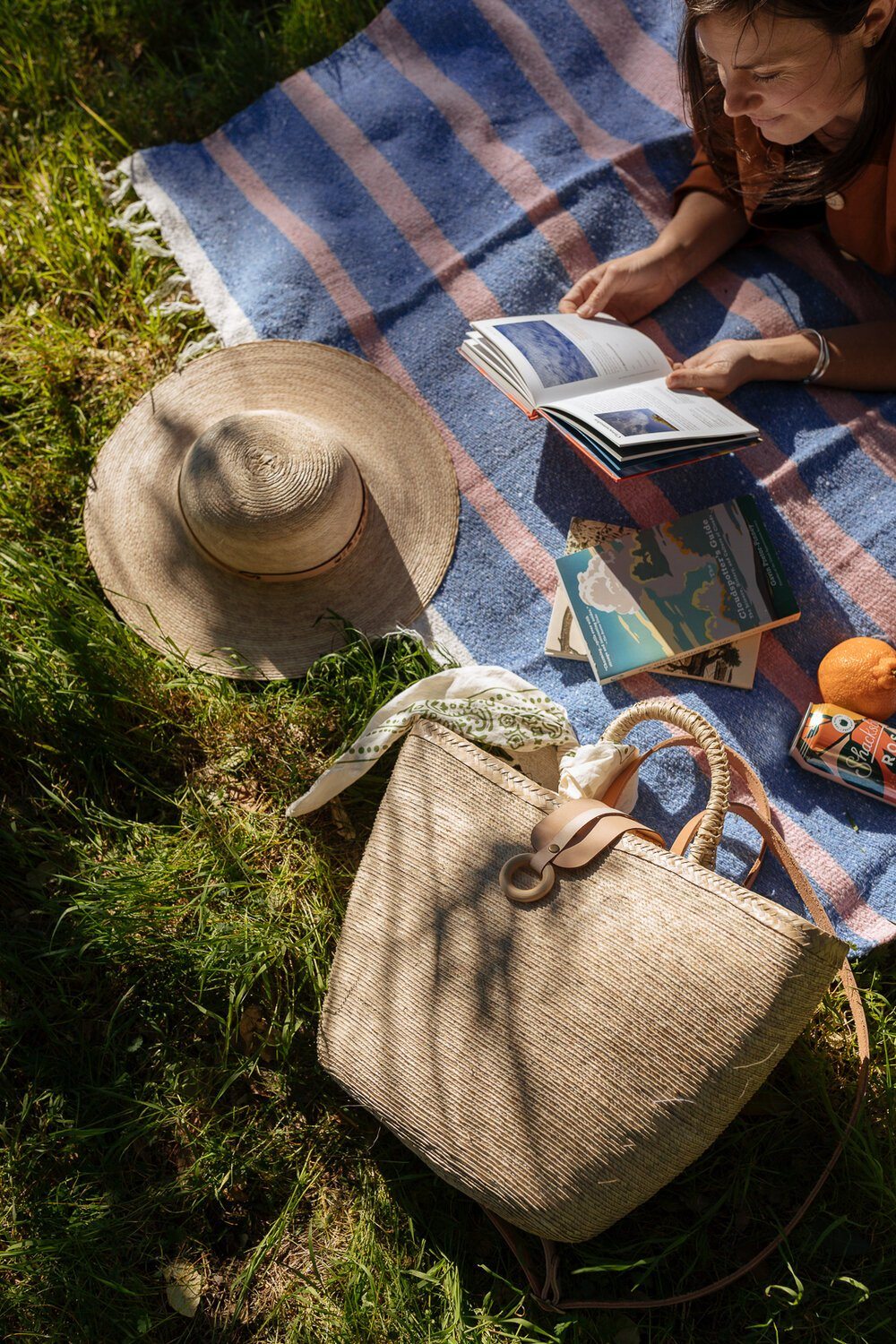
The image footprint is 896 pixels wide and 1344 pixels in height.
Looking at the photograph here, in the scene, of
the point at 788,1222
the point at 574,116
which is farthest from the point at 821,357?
the point at 788,1222

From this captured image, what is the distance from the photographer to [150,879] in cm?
211

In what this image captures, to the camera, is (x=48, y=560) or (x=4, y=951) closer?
(x=4, y=951)

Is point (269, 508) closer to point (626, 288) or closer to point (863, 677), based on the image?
point (626, 288)

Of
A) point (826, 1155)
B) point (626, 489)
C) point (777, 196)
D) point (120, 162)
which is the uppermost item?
point (120, 162)

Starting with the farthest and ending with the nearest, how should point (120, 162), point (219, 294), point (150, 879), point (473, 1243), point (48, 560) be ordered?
point (120, 162)
point (219, 294)
point (48, 560)
point (150, 879)
point (473, 1243)

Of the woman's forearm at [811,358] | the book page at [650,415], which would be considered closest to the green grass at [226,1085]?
the book page at [650,415]

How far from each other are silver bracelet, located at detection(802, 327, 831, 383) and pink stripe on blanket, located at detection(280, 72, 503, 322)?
81 cm

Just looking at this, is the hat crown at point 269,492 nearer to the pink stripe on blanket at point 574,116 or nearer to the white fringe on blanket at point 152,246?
the white fringe on blanket at point 152,246

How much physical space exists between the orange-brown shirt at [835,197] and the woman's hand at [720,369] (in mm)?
361

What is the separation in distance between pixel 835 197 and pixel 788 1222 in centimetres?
229

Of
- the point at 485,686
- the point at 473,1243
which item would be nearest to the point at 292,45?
the point at 485,686

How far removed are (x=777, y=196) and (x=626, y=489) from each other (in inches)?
30.6

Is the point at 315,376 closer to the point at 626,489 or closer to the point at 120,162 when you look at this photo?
the point at 626,489

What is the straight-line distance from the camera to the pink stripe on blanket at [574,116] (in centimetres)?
275
